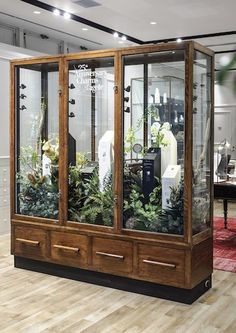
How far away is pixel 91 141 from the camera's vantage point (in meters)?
4.10

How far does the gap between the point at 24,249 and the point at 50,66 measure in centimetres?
185

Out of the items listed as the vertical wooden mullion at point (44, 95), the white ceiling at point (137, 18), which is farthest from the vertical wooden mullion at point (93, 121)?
the white ceiling at point (137, 18)

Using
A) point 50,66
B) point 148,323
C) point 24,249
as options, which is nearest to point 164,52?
point 50,66

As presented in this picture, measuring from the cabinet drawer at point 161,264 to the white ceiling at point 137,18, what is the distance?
315cm

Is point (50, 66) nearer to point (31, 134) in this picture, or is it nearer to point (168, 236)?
point (31, 134)

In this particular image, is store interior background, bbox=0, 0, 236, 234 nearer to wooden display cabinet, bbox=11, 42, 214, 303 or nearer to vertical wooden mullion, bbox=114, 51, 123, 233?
wooden display cabinet, bbox=11, 42, 214, 303

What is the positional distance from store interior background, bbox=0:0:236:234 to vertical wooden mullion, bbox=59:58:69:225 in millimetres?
1606

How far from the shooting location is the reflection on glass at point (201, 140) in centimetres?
354

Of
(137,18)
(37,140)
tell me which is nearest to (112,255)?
(37,140)

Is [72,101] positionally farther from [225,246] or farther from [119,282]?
[225,246]

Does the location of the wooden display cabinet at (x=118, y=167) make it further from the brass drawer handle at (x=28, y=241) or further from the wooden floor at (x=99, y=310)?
the wooden floor at (x=99, y=310)

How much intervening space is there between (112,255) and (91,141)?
1070 millimetres

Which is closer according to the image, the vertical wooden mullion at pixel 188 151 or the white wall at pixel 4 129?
the vertical wooden mullion at pixel 188 151

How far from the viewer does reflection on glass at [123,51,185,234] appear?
3523 mm
